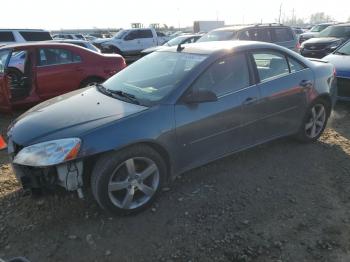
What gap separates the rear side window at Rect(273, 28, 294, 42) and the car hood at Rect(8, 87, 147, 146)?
8.72 m

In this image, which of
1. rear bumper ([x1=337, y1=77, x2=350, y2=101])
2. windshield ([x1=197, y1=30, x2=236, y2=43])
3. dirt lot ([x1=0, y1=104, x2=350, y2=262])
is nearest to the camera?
dirt lot ([x1=0, y1=104, x2=350, y2=262])

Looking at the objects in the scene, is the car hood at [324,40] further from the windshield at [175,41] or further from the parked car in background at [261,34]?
the windshield at [175,41]

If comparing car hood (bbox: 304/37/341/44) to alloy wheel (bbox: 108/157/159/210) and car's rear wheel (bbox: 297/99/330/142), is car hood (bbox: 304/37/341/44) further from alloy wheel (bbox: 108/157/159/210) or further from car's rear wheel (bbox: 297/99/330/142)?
alloy wheel (bbox: 108/157/159/210)

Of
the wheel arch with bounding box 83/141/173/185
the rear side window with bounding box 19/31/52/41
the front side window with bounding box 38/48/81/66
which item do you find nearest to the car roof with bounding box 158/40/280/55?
the wheel arch with bounding box 83/141/173/185

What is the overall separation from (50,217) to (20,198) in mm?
594

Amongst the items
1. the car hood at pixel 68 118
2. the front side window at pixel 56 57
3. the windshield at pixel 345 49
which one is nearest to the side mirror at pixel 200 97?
the car hood at pixel 68 118

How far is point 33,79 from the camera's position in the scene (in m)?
7.22

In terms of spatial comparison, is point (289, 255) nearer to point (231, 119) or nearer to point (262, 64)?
point (231, 119)

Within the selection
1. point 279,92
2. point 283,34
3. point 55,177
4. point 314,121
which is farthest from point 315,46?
point 55,177

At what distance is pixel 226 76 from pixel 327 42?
11.5m

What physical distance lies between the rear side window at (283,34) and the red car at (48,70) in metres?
5.80

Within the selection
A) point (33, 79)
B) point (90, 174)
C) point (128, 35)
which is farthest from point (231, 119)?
point (128, 35)

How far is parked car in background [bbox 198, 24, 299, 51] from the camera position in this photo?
10.7 metres

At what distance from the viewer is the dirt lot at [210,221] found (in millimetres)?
3109
